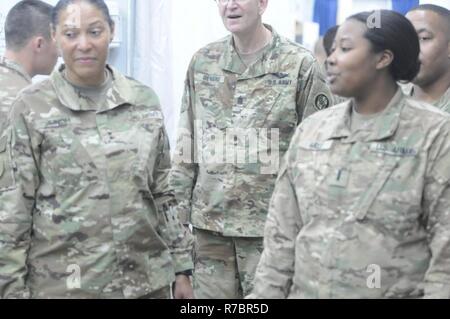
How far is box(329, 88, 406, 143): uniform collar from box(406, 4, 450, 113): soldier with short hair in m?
1.30

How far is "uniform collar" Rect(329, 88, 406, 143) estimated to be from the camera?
3.02 m

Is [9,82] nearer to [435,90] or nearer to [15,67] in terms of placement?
[15,67]

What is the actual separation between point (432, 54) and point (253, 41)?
2.90 feet

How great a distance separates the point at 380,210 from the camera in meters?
2.94

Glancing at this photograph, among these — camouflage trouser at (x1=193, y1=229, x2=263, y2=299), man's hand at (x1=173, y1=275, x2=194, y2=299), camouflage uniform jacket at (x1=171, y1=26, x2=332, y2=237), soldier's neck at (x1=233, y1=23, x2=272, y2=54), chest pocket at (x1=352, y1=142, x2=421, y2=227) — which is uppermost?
soldier's neck at (x1=233, y1=23, x2=272, y2=54)

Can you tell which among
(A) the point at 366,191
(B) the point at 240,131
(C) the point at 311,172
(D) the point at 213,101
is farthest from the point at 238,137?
(A) the point at 366,191

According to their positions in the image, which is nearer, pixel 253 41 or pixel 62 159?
pixel 62 159

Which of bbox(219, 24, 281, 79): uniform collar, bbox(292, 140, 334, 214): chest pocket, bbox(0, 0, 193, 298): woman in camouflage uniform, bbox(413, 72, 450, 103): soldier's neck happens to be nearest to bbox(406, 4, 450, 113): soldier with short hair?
bbox(413, 72, 450, 103): soldier's neck

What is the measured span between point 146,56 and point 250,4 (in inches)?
49.1

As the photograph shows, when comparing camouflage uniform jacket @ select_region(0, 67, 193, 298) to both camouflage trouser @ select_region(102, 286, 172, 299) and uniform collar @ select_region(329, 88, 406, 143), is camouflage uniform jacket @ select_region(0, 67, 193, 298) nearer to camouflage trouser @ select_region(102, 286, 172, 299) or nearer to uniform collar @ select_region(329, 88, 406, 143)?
camouflage trouser @ select_region(102, 286, 172, 299)

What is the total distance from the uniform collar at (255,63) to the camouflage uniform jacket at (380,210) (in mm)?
1333

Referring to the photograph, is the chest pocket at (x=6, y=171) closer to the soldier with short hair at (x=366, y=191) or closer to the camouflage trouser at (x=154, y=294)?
the camouflage trouser at (x=154, y=294)

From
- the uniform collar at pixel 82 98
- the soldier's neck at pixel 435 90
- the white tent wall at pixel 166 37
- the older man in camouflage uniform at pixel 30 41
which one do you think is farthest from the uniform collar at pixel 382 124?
the white tent wall at pixel 166 37
